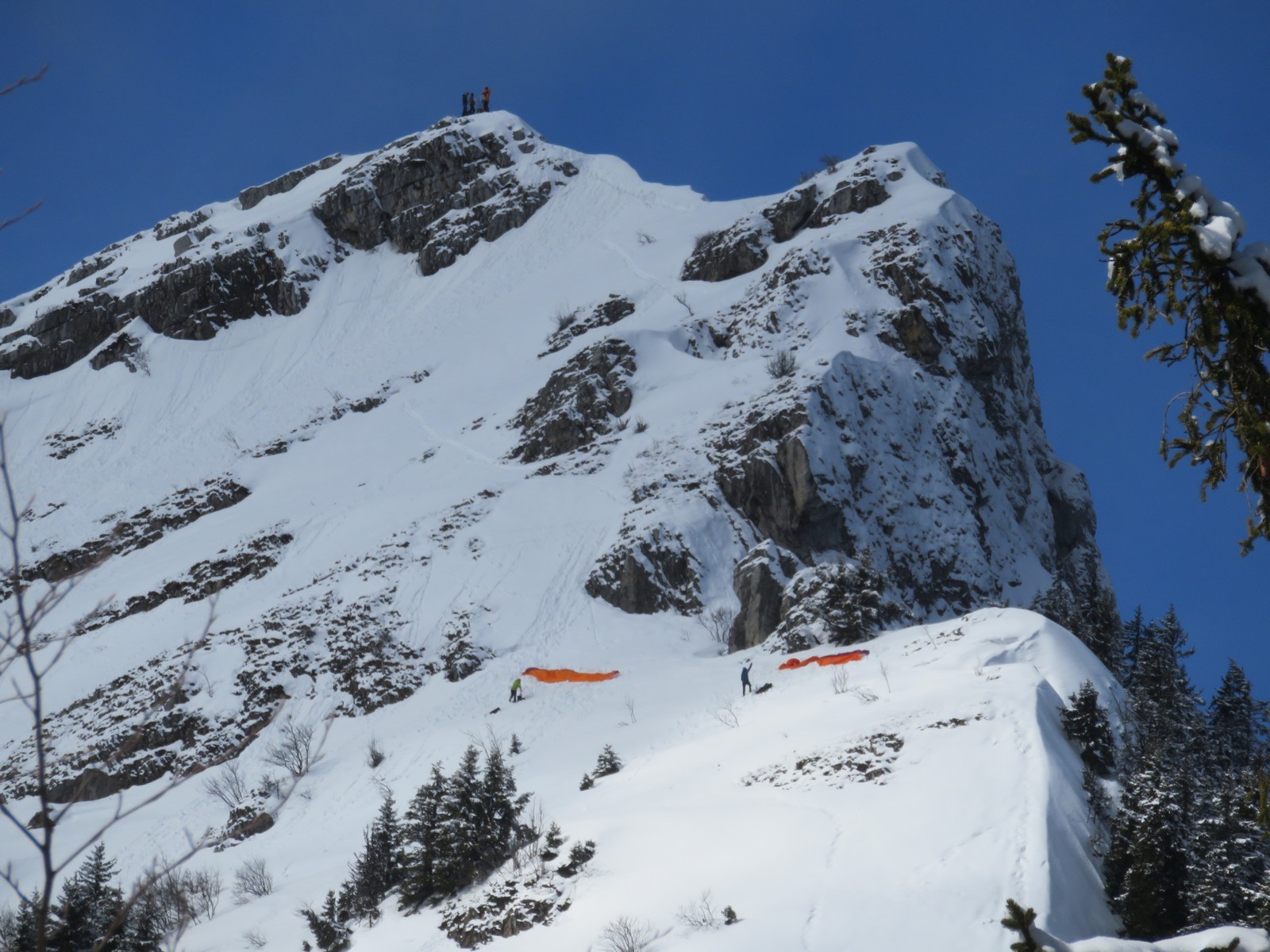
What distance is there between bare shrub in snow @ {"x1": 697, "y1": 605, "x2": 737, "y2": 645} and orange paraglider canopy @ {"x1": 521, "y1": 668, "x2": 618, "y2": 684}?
5959 millimetres

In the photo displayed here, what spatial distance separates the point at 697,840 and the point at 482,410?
52.5 m

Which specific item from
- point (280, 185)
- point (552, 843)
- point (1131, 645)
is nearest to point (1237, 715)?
point (1131, 645)

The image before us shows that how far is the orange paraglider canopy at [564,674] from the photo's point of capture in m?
40.5

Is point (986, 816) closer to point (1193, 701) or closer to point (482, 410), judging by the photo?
point (1193, 701)

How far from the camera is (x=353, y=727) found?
43.1m

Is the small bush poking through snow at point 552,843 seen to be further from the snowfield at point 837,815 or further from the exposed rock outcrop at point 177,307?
the exposed rock outcrop at point 177,307

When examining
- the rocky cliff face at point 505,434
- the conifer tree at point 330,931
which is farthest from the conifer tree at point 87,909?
the rocky cliff face at point 505,434

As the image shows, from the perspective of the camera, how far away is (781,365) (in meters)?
59.8

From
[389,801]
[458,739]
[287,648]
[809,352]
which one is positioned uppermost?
[809,352]

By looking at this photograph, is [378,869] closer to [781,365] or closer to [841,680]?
[841,680]

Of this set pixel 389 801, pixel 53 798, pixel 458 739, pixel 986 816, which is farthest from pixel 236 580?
pixel 986 816

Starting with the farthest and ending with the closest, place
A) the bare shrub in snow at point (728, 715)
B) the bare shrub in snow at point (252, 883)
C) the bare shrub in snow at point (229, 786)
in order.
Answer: the bare shrub in snow at point (229, 786) < the bare shrub in snow at point (252, 883) < the bare shrub in snow at point (728, 715)

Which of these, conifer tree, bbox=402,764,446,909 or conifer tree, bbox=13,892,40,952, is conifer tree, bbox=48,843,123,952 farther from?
conifer tree, bbox=402,764,446,909

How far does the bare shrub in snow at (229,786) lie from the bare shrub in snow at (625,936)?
85.1ft
